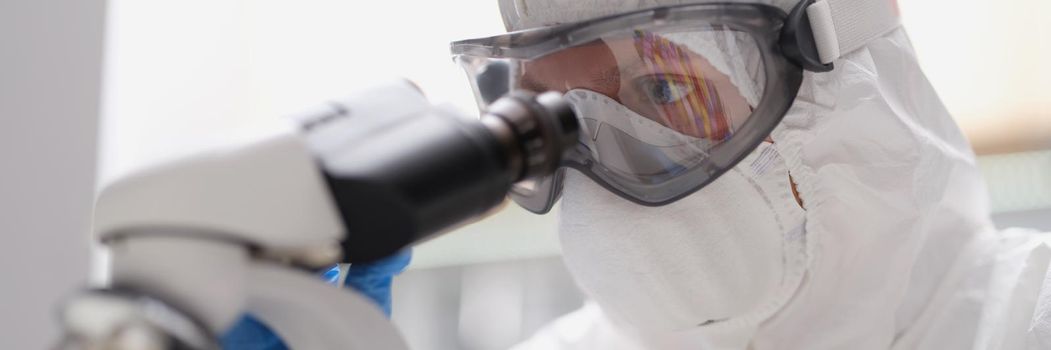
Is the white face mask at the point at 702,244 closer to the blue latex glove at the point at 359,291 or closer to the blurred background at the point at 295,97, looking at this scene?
the blue latex glove at the point at 359,291

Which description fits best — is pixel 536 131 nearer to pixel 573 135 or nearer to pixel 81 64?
pixel 573 135

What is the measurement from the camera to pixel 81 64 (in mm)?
1336

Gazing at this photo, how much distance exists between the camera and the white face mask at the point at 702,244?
2.92 ft

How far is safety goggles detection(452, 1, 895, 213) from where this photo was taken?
0.85 m

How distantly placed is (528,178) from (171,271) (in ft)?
0.63

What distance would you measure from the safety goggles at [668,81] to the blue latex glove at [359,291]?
302mm

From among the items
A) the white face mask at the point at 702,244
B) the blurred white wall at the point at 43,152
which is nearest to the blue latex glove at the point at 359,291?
the white face mask at the point at 702,244

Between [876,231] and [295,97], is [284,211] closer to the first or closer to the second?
[876,231]

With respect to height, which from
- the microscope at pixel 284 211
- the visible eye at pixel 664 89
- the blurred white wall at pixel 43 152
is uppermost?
the microscope at pixel 284 211

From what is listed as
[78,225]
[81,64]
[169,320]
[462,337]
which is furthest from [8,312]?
[169,320]

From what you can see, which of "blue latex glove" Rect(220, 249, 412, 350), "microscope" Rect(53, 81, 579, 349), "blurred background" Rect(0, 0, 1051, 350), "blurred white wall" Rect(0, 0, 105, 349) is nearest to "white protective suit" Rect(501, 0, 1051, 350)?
"blue latex glove" Rect(220, 249, 412, 350)

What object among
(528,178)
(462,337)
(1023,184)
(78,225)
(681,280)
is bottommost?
(462,337)

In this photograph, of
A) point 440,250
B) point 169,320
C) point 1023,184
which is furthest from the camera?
point 440,250

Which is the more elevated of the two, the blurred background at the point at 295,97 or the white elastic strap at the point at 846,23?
the white elastic strap at the point at 846,23
